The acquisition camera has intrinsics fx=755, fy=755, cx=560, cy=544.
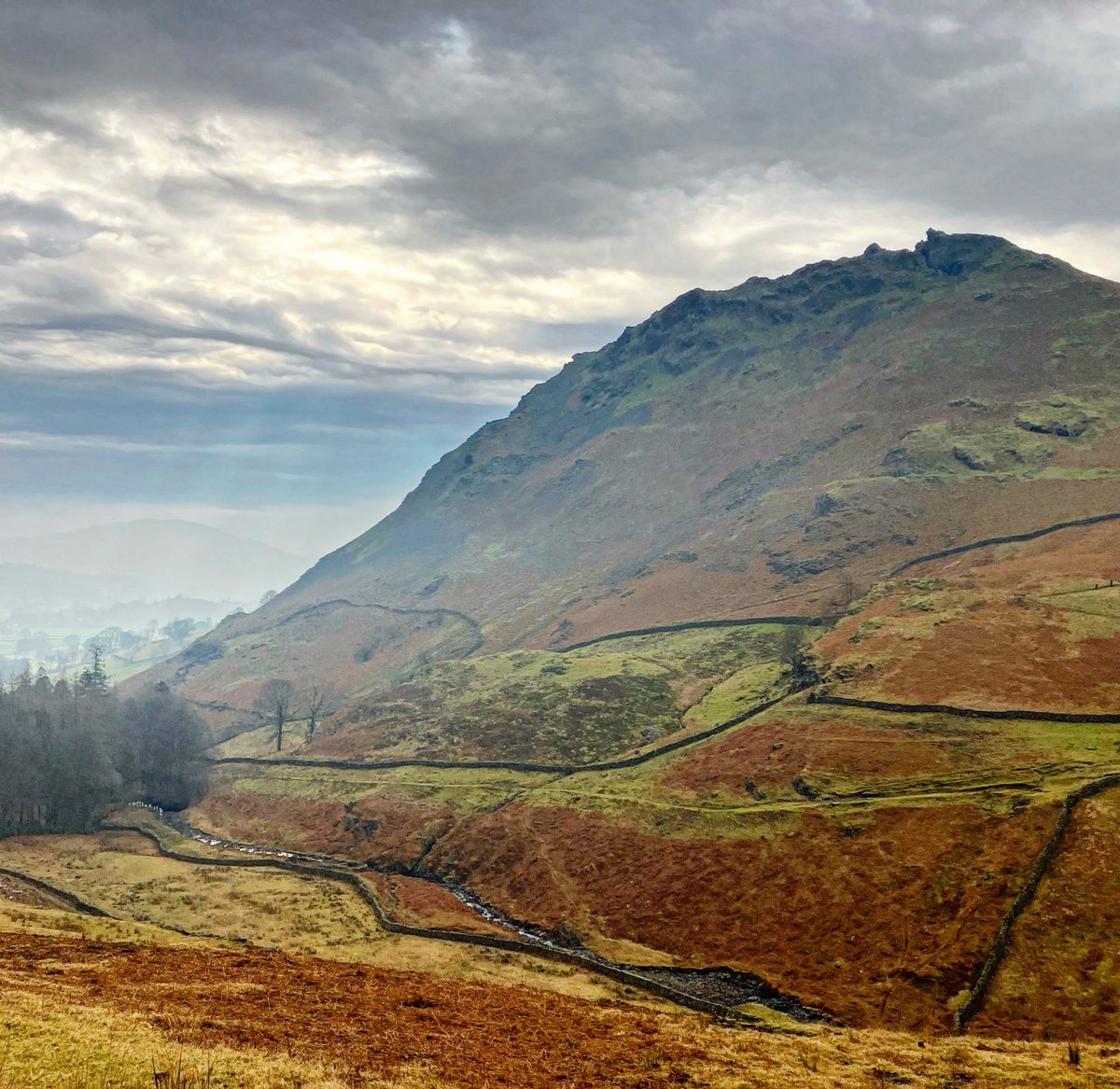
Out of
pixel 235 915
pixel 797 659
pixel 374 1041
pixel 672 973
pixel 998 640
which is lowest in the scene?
pixel 672 973

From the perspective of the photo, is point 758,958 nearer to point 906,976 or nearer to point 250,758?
point 906,976

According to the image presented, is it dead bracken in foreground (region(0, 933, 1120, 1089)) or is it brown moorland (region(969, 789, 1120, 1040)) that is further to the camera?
brown moorland (region(969, 789, 1120, 1040))

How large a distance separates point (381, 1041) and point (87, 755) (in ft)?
360

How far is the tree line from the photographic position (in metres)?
114

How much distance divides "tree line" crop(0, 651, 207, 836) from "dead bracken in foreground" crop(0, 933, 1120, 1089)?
76.9 m

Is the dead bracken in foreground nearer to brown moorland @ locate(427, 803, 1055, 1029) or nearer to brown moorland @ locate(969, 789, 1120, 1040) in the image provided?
brown moorland @ locate(969, 789, 1120, 1040)

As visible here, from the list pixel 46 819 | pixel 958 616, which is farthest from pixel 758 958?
pixel 46 819

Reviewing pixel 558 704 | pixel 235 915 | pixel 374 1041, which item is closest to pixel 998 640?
pixel 558 704

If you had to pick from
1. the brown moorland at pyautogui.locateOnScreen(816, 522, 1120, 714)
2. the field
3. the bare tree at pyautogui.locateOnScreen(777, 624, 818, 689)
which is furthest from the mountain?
the field

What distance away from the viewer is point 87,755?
12238 cm

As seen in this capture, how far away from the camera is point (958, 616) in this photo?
123 m

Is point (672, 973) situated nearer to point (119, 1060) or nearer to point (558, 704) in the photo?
point (119, 1060)

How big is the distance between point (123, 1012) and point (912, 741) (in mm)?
86282

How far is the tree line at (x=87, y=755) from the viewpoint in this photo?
114 meters
